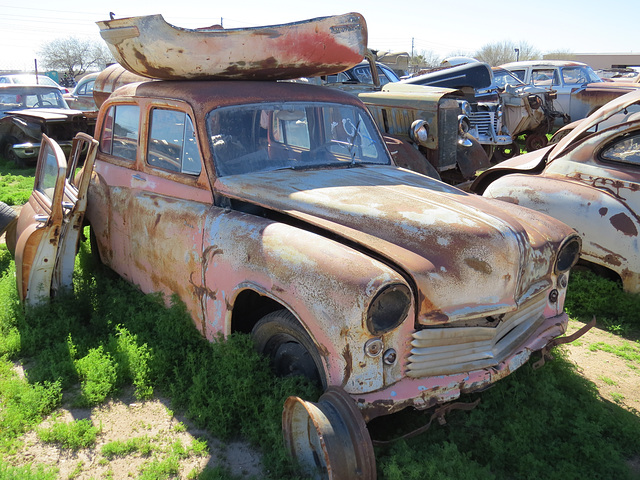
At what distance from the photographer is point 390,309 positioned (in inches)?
94.1

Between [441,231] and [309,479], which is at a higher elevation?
[441,231]

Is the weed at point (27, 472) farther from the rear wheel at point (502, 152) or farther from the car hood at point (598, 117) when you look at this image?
the rear wheel at point (502, 152)

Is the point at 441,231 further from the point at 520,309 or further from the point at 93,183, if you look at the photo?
the point at 93,183

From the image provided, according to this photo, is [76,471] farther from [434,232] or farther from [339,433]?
[434,232]

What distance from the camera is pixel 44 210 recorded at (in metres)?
3.93

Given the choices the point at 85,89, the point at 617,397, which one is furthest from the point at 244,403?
the point at 85,89

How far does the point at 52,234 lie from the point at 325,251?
227 centimetres

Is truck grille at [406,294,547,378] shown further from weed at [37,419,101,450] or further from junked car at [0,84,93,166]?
junked car at [0,84,93,166]

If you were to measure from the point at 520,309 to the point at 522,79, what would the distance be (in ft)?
44.3

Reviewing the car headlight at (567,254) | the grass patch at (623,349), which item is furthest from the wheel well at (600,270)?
the car headlight at (567,254)

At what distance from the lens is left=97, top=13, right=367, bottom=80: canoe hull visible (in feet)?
11.8

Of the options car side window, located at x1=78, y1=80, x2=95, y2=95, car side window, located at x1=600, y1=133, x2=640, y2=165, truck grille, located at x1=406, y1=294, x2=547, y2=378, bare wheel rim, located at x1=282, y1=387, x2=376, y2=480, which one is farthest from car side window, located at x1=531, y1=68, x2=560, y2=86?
bare wheel rim, located at x1=282, y1=387, x2=376, y2=480

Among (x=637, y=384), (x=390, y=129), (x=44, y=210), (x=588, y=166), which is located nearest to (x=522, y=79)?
(x=390, y=129)

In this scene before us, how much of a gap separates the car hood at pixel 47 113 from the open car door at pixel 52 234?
673 cm
